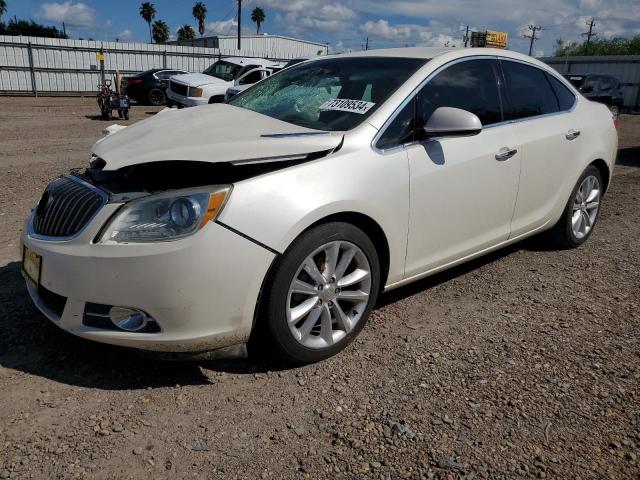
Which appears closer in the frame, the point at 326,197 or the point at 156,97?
the point at 326,197

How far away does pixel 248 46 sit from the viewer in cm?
4969

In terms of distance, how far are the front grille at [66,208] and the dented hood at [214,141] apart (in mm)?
186

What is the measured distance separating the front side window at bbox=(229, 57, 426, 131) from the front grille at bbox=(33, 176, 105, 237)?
128 cm

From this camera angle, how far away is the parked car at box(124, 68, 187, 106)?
2164 cm

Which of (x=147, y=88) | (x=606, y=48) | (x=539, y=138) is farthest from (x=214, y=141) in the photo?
(x=606, y=48)

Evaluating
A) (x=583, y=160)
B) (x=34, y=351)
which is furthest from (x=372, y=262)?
(x=583, y=160)

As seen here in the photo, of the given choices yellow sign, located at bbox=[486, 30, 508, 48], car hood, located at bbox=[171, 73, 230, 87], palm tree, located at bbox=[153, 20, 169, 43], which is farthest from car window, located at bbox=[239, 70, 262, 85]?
palm tree, located at bbox=[153, 20, 169, 43]

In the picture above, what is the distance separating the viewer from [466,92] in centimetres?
364

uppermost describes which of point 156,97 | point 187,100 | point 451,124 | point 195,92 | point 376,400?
point 451,124

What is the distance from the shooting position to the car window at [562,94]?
444 centimetres

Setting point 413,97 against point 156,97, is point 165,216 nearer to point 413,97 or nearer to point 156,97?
point 413,97

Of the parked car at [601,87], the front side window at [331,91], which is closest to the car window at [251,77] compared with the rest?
the parked car at [601,87]

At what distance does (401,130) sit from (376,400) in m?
1.52

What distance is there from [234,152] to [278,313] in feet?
2.65
